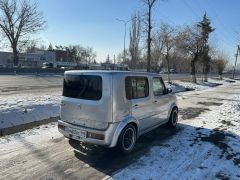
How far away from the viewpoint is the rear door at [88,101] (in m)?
5.91

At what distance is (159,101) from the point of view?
26.0 feet

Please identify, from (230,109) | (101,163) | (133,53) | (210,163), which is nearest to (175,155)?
(210,163)

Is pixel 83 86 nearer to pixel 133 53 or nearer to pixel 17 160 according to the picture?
pixel 17 160

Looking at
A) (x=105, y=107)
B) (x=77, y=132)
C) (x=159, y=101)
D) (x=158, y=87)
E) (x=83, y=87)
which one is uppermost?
(x=83, y=87)

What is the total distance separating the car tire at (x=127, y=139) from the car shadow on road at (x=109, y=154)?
12cm

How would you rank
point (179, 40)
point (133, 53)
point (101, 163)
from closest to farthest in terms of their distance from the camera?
point (101, 163)
point (179, 40)
point (133, 53)

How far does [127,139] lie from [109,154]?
52cm

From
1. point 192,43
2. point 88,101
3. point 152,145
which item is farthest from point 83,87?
point 192,43

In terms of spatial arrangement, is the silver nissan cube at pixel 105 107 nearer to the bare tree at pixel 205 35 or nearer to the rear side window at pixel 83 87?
the rear side window at pixel 83 87

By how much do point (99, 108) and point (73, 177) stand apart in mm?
1462

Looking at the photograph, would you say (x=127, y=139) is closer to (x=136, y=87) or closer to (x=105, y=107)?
(x=105, y=107)

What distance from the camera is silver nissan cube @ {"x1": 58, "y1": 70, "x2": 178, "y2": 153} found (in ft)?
19.4

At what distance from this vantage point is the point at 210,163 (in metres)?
6.07

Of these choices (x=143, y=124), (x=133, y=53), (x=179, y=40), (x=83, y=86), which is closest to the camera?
(x=83, y=86)
